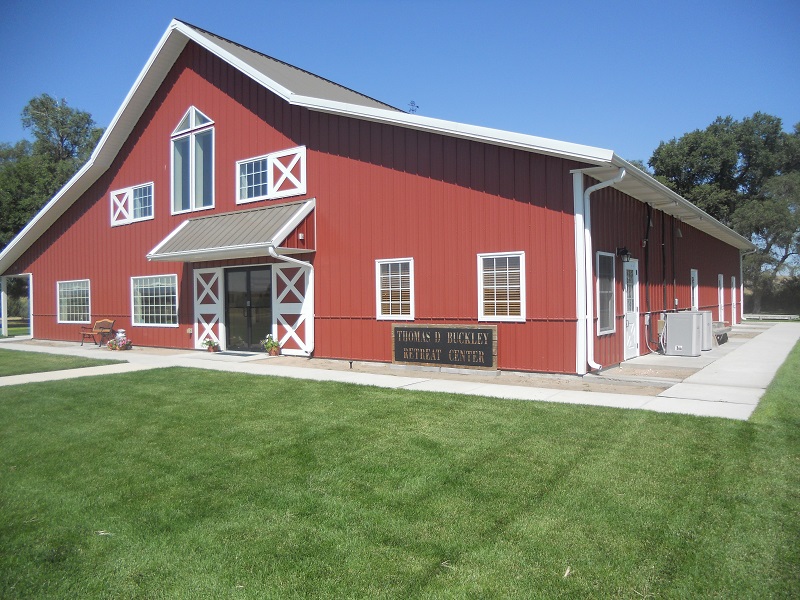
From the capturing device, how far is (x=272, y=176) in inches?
536

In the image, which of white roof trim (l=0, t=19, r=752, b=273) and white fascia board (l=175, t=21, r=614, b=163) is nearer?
white fascia board (l=175, t=21, r=614, b=163)

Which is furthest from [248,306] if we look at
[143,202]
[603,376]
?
[603,376]

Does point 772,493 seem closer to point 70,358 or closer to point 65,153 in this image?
point 70,358

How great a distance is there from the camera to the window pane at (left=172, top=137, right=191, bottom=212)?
15750 millimetres

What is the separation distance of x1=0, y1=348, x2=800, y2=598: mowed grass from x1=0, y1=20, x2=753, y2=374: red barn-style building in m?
3.60

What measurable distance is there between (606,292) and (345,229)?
536 cm

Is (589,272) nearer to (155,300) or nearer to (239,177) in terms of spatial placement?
(239,177)

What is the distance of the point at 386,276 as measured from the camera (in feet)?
38.4

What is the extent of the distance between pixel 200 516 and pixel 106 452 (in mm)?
2143

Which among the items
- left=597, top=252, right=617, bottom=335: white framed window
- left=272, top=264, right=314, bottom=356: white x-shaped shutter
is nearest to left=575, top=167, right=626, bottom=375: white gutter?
left=597, top=252, right=617, bottom=335: white framed window

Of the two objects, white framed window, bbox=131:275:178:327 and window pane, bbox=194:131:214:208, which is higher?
window pane, bbox=194:131:214:208

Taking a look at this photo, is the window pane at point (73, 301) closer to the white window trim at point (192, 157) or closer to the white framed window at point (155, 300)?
the white framed window at point (155, 300)

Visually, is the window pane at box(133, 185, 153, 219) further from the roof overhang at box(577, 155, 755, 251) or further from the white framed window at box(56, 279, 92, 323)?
Answer: the roof overhang at box(577, 155, 755, 251)

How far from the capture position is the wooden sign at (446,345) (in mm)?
10227
